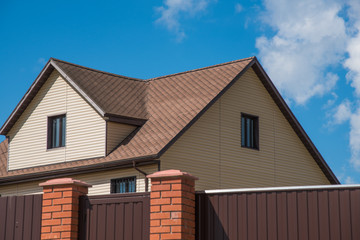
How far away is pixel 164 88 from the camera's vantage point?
83.5 ft

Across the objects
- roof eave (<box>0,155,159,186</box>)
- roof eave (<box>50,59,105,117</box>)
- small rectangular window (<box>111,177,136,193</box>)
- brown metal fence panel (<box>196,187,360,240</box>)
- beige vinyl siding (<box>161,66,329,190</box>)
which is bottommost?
brown metal fence panel (<box>196,187,360,240</box>)

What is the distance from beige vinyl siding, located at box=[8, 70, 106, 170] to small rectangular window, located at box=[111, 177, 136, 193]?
129 cm

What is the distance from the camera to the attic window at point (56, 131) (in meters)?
24.3

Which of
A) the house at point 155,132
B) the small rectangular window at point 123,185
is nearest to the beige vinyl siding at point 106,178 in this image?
the house at point 155,132

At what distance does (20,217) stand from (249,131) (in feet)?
42.2

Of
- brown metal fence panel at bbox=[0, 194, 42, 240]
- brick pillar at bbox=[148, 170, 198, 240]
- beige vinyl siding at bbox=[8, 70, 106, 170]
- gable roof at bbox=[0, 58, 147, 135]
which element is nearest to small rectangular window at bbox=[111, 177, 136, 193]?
beige vinyl siding at bbox=[8, 70, 106, 170]

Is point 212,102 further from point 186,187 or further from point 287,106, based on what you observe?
point 186,187

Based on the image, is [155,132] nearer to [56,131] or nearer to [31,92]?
[56,131]

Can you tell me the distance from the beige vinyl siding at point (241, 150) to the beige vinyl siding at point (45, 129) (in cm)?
338

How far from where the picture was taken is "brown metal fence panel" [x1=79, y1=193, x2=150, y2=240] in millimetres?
11723

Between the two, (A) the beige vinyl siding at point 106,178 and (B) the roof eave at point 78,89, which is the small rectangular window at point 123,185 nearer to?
(A) the beige vinyl siding at point 106,178

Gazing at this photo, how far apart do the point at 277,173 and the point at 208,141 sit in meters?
3.96

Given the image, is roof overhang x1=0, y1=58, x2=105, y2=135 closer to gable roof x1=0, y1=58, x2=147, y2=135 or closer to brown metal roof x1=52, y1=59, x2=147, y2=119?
gable roof x1=0, y1=58, x2=147, y2=135

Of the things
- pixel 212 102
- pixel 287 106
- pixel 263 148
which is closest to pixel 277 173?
pixel 263 148
